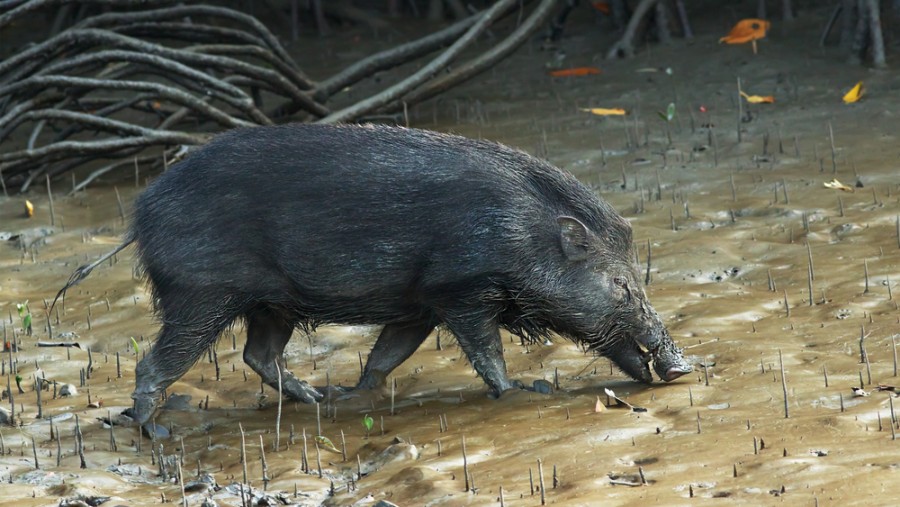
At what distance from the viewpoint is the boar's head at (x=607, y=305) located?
584cm

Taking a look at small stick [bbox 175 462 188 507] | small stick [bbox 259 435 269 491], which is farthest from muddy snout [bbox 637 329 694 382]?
small stick [bbox 175 462 188 507]

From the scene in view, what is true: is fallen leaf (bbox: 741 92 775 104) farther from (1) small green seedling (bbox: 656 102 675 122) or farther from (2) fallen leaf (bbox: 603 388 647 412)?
(2) fallen leaf (bbox: 603 388 647 412)

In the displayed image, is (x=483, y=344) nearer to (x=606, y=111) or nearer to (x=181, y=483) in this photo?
Answer: (x=181, y=483)

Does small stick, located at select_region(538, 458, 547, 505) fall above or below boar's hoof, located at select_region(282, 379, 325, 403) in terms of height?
above

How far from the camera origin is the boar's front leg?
578cm

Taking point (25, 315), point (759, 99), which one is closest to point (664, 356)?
point (25, 315)

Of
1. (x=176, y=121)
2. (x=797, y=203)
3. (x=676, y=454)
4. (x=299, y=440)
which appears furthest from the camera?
(x=176, y=121)

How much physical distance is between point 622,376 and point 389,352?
1.11m

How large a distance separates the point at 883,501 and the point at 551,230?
7.67 feet

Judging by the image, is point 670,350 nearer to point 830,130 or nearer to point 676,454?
point 676,454

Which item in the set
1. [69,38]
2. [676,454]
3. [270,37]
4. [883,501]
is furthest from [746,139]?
[883,501]

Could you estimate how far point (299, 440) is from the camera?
550cm

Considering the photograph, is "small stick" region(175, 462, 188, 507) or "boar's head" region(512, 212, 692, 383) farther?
"boar's head" region(512, 212, 692, 383)

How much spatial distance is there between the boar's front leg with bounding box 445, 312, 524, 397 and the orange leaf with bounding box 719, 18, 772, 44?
724 centimetres
